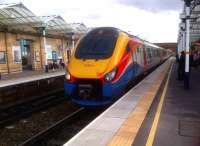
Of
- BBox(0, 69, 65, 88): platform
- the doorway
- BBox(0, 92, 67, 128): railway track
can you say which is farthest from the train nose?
the doorway

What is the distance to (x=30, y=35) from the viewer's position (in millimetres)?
35531

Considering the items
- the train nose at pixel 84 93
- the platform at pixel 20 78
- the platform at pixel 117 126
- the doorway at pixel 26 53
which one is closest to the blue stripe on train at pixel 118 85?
the platform at pixel 117 126

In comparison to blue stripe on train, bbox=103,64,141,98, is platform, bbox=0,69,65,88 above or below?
below

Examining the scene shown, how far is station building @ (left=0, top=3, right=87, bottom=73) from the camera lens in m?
30.9

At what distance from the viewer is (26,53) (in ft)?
128

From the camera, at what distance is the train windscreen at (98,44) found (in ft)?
38.7

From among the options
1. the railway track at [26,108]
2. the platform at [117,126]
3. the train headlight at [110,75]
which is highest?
the train headlight at [110,75]

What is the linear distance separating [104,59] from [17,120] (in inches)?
151

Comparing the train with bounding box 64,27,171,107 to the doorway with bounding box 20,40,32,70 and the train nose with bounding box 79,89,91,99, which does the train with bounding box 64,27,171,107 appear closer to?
the train nose with bounding box 79,89,91,99

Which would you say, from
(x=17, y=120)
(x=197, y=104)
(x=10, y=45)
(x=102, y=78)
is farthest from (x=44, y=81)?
(x=10, y=45)

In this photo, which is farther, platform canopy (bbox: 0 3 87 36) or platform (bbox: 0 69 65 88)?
platform canopy (bbox: 0 3 87 36)

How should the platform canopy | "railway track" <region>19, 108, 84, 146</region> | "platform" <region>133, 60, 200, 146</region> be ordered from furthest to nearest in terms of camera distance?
the platform canopy → "railway track" <region>19, 108, 84, 146</region> → "platform" <region>133, 60, 200, 146</region>

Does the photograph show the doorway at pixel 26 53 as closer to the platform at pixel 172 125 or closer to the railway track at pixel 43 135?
the railway track at pixel 43 135

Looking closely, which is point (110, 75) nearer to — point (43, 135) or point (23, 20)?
point (43, 135)
